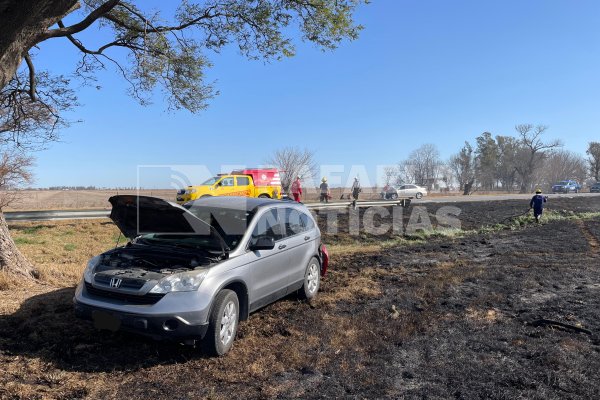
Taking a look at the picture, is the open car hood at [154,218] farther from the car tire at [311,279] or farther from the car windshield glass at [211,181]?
the car windshield glass at [211,181]

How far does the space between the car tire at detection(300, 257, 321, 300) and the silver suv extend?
27 millimetres

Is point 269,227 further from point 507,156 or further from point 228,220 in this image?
point 507,156

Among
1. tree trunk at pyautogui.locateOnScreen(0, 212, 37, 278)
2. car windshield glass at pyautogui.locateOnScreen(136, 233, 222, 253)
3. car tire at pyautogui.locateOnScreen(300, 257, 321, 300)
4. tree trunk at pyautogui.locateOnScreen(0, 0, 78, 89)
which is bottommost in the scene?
car tire at pyautogui.locateOnScreen(300, 257, 321, 300)

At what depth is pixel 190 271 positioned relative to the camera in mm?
4398

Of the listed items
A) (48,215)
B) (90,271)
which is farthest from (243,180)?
(90,271)

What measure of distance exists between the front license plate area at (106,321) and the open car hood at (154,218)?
4.25 ft

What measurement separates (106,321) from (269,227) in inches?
93.1

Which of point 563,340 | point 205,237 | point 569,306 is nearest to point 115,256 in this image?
point 205,237

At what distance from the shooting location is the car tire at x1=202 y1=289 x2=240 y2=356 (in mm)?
4328

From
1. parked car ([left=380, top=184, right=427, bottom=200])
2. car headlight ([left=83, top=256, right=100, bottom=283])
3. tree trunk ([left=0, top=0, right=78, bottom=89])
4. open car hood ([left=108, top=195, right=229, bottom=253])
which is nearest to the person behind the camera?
tree trunk ([left=0, top=0, right=78, bottom=89])

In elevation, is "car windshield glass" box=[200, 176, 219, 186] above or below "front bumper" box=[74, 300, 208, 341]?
above

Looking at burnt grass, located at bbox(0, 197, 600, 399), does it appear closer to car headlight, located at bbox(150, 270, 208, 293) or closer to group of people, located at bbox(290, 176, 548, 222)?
car headlight, located at bbox(150, 270, 208, 293)

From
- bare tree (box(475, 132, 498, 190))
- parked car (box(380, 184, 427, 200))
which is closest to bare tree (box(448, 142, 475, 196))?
bare tree (box(475, 132, 498, 190))

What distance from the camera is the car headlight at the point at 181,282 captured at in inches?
165
